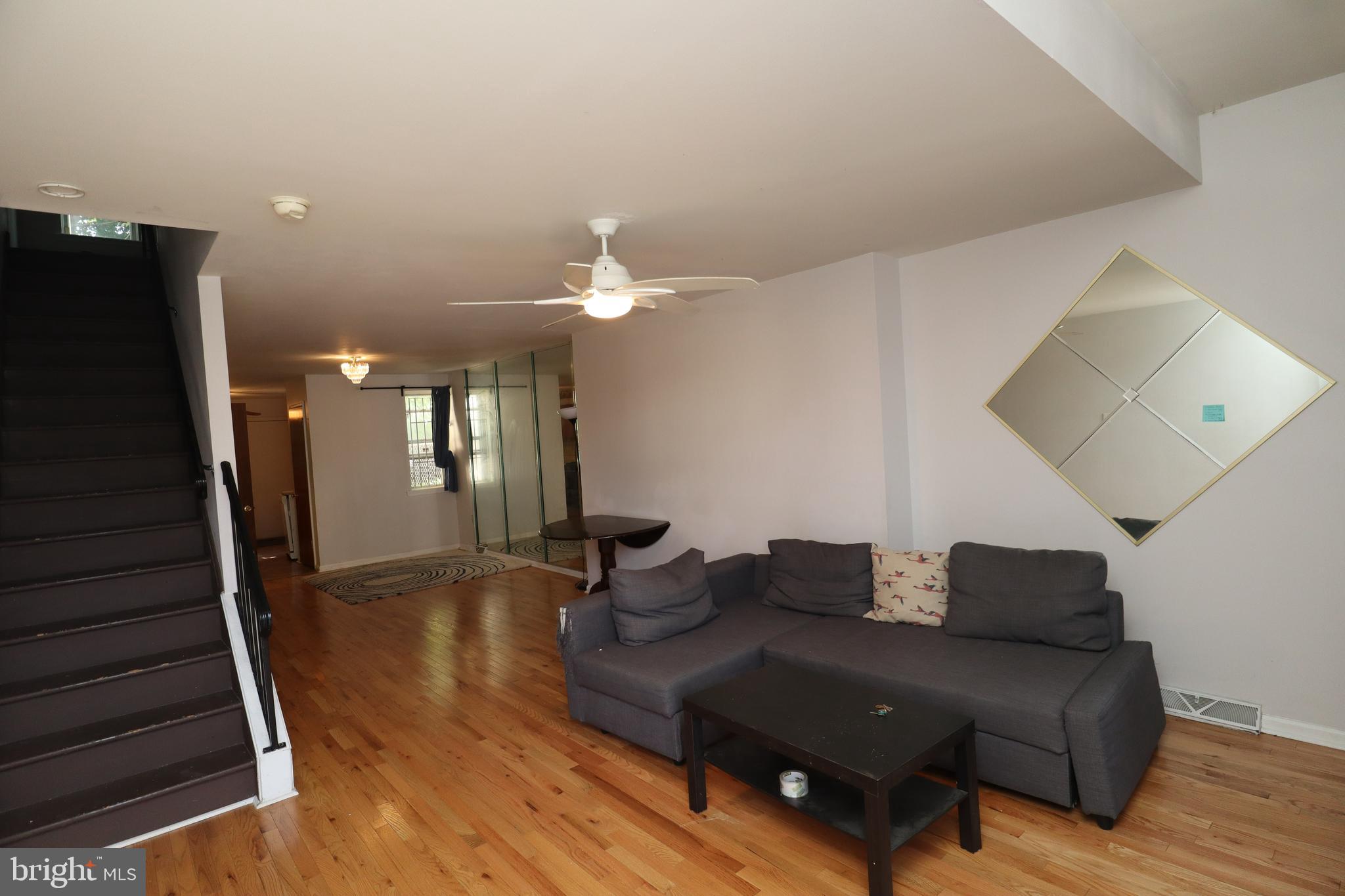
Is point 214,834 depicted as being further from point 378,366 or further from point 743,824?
point 378,366

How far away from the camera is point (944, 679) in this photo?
283 cm

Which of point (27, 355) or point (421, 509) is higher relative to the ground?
point (27, 355)

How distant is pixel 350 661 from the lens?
4.90m

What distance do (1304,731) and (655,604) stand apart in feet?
9.22

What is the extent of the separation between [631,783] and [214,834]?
1664mm

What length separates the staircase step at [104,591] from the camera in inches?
124

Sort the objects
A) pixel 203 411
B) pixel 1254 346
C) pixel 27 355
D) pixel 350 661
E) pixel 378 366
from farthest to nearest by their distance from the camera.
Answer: pixel 378 366 → pixel 350 661 → pixel 27 355 → pixel 203 411 → pixel 1254 346

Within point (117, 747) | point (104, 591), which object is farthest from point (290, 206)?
point (117, 747)

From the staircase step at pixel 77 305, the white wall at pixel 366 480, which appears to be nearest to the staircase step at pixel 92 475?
the staircase step at pixel 77 305

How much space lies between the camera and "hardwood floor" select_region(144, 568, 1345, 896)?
89.1 inches

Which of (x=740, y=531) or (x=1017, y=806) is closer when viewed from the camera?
(x=1017, y=806)

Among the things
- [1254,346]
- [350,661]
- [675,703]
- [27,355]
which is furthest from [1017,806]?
[27,355]

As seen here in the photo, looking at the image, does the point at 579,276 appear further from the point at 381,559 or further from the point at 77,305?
the point at 381,559

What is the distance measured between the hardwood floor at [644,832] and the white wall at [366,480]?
5.44m
